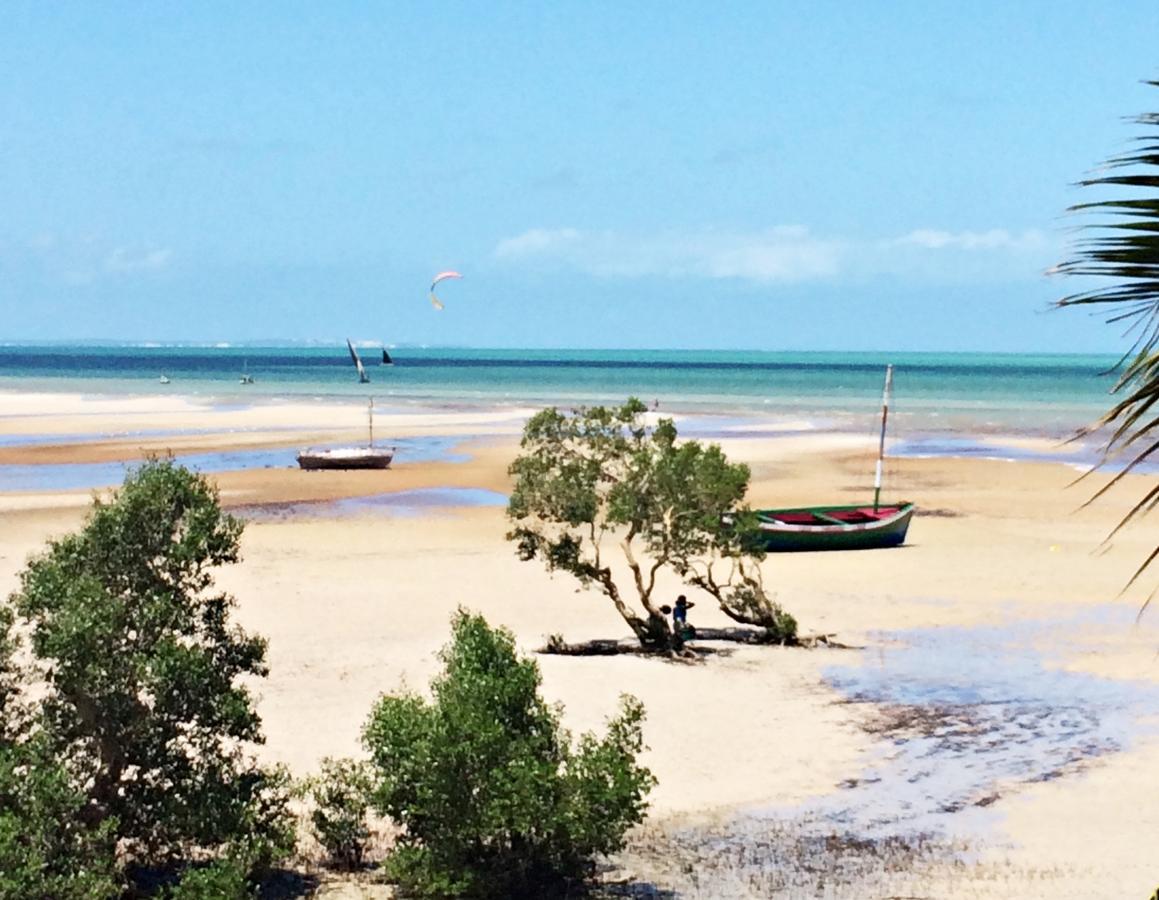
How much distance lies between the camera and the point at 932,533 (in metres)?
35.2

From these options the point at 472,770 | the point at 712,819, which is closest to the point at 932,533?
the point at 712,819

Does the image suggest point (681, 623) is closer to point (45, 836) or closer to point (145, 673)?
point (145, 673)

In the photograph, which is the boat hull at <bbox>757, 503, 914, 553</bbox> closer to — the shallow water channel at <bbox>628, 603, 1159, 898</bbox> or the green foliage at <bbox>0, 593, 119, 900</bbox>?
the shallow water channel at <bbox>628, 603, 1159, 898</bbox>

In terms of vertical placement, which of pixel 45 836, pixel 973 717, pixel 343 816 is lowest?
pixel 973 717

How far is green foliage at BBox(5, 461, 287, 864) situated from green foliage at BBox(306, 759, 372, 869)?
876 mm

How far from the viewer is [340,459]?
48.7 meters

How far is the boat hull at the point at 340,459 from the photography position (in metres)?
48.7

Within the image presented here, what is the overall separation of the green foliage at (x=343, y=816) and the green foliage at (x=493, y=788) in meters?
0.74

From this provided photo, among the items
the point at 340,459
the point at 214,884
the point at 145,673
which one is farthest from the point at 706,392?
the point at 214,884

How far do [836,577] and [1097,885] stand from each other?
1676 cm

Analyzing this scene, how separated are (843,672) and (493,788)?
10.4 m

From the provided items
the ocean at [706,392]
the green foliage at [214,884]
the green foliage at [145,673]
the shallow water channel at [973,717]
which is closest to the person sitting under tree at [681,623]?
the shallow water channel at [973,717]

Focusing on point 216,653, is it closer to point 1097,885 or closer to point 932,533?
point 1097,885

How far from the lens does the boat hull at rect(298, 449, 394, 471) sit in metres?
48.7
